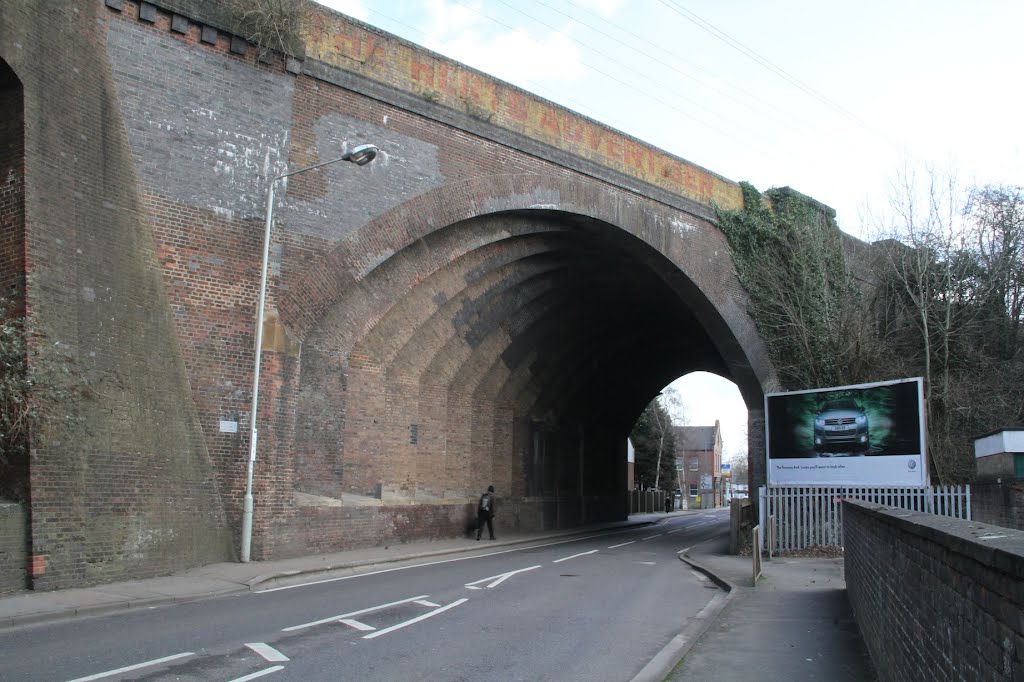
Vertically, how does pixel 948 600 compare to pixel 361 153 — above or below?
below

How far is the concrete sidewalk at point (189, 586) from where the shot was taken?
941 cm

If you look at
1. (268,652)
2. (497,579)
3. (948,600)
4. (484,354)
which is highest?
(484,354)

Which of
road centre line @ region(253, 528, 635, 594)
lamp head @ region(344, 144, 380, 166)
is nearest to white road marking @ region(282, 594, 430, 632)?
road centre line @ region(253, 528, 635, 594)

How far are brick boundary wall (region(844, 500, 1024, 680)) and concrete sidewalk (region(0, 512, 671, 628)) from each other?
27.6ft

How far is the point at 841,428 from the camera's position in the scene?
19922mm

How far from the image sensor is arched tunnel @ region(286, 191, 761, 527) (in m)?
17.9

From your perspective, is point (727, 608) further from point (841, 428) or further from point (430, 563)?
point (841, 428)

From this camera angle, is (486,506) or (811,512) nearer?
(811,512)

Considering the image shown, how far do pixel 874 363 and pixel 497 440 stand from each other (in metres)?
11.2

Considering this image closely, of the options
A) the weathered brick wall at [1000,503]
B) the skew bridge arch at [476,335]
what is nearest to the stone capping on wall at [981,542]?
the weathered brick wall at [1000,503]

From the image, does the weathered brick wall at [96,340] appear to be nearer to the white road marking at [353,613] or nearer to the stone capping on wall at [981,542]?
the white road marking at [353,613]

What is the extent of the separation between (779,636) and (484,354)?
15.7 m

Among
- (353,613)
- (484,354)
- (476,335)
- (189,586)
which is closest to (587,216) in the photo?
(476,335)

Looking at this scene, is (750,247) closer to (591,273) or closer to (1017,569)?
(591,273)
